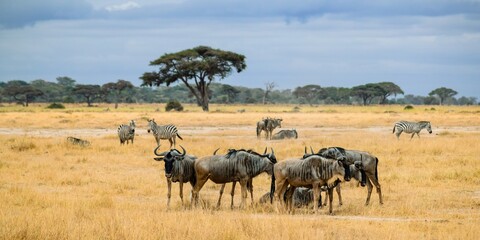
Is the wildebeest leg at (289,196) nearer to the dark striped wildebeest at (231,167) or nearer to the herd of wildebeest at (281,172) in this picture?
the herd of wildebeest at (281,172)

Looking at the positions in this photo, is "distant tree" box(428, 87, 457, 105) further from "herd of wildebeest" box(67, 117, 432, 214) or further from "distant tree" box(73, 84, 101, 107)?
"herd of wildebeest" box(67, 117, 432, 214)

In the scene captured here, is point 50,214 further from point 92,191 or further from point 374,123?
point 374,123

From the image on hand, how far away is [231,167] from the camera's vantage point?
38.8 ft

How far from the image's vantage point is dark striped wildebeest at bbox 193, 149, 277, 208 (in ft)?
38.8

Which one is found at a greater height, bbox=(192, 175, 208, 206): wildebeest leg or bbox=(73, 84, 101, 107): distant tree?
bbox=(73, 84, 101, 107): distant tree

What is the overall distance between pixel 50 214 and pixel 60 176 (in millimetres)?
5897

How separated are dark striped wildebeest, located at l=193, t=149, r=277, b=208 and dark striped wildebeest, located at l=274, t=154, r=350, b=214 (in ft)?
1.52

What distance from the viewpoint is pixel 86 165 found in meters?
18.5

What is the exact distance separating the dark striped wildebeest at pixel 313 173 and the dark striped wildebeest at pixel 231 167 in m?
0.46

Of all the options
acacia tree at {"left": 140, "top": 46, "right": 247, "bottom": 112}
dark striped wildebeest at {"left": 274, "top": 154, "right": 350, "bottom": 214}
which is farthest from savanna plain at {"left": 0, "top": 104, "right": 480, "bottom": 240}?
acacia tree at {"left": 140, "top": 46, "right": 247, "bottom": 112}

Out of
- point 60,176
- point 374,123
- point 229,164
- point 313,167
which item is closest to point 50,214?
point 229,164

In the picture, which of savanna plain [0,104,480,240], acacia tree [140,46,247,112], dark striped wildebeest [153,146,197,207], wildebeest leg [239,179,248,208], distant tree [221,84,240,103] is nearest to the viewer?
savanna plain [0,104,480,240]

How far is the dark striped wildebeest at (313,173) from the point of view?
11.2 meters

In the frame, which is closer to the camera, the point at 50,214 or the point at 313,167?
the point at 50,214
